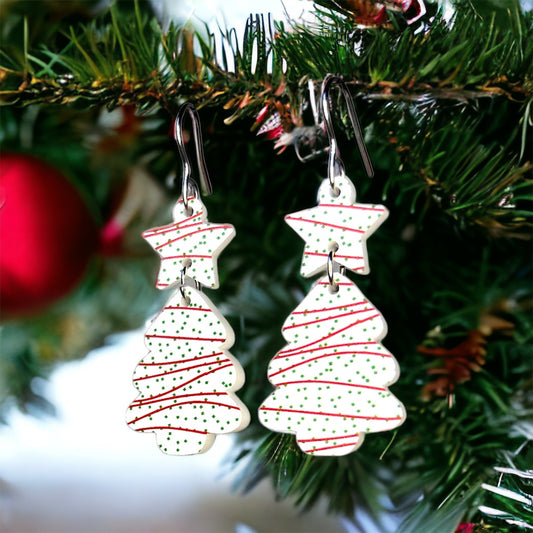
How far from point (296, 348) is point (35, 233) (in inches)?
9.0

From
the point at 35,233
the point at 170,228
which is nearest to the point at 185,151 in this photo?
the point at 170,228

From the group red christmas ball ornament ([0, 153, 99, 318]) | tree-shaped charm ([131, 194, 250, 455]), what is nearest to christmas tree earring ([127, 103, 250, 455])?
tree-shaped charm ([131, 194, 250, 455])

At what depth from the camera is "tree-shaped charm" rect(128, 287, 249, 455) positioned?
309 millimetres

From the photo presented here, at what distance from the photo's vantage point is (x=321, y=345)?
30 centimetres

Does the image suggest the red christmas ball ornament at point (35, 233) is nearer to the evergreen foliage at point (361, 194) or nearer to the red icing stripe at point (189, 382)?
the evergreen foliage at point (361, 194)

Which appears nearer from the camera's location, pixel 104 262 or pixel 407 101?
pixel 407 101

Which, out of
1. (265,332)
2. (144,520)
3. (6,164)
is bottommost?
(144,520)

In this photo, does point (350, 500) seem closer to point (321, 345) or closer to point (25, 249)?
point (321, 345)

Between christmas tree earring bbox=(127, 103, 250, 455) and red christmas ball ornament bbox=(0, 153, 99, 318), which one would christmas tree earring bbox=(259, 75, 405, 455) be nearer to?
christmas tree earring bbox=(127, 103, 250, 455)

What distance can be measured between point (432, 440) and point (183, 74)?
255 mm

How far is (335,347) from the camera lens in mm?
293

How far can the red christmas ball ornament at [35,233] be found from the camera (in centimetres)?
43

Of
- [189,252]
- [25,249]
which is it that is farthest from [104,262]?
[189,252]

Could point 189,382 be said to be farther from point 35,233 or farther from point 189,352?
point 35,233
